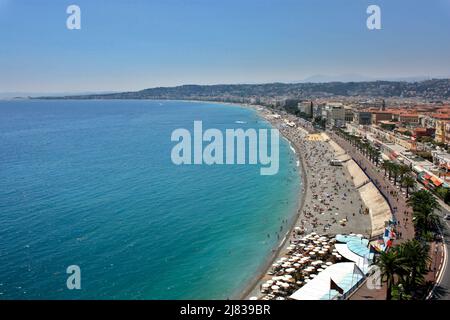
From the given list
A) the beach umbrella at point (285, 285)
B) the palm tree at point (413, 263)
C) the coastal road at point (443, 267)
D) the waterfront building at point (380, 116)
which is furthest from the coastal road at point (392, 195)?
the waterfront building at point (380, 116)

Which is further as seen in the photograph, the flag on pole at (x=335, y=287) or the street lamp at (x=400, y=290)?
the flag on pole at (x=335, y=287)

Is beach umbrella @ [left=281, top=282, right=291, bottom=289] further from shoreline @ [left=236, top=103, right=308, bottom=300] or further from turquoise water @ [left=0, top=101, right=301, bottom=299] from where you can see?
turquoise water @ [left=0, top=101, right=301, bottom=299]

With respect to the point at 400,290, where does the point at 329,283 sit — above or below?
below

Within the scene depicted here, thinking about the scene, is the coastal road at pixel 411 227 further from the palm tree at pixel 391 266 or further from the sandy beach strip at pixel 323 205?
the sandy beach strip at pixel 323 205

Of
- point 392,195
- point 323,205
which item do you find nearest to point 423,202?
point 392,195

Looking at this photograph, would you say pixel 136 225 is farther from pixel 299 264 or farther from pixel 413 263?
pixel 413 263

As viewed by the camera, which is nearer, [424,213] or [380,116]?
[424,213]

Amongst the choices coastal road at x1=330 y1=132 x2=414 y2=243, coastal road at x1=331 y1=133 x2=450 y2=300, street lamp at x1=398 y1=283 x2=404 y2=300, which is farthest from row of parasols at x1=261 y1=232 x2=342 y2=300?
street lamp at x1=398 y1=283 x2=404 y2=300
